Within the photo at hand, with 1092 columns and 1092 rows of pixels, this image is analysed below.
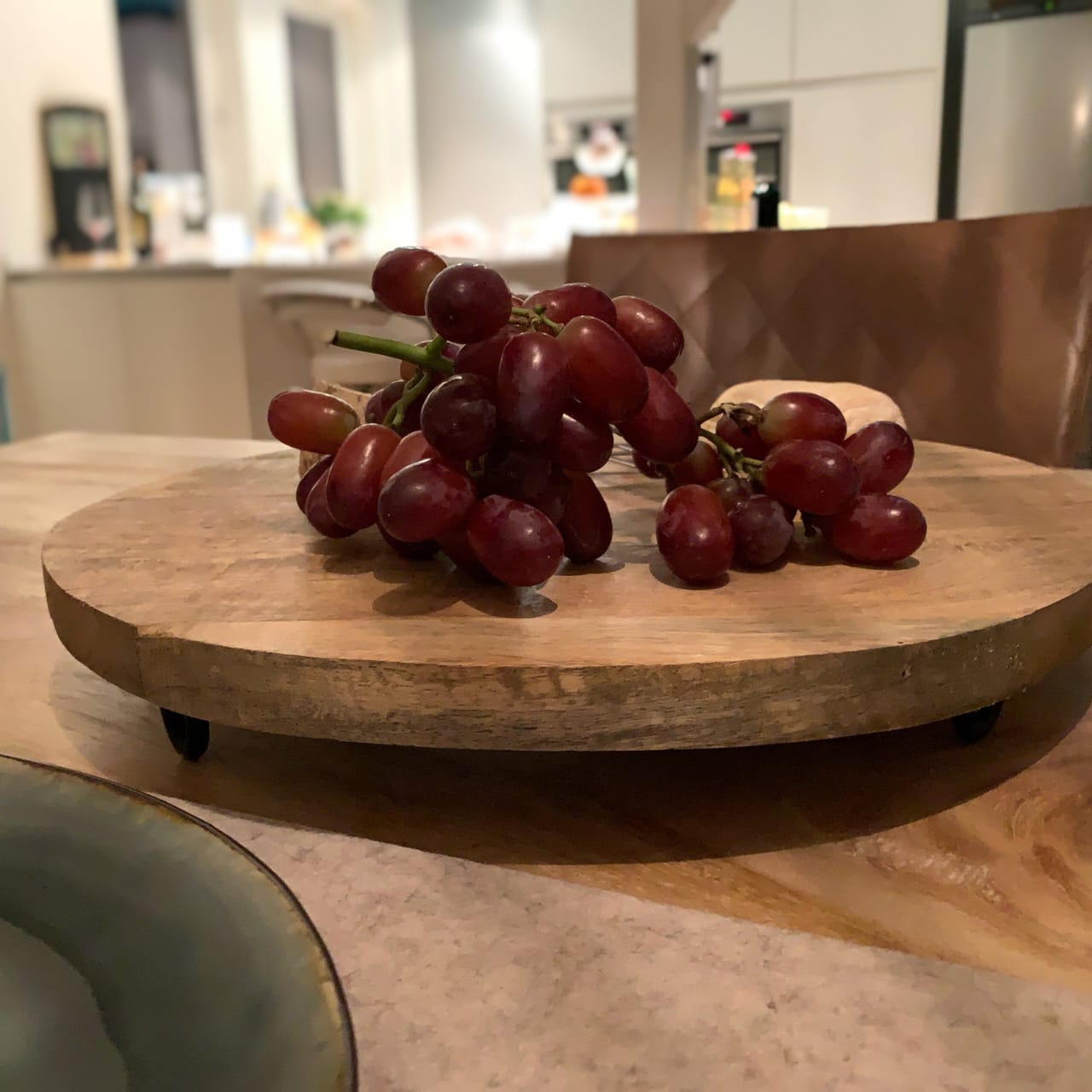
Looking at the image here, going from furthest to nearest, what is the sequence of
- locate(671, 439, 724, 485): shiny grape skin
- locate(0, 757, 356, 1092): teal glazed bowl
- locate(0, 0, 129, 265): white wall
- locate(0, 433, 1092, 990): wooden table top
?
locate(0, 0, 129, 265): white wall, locate(671, 439, 724, 485): shiny grape skin, locate(0, 433, 1092, 990): wooden table top, locate(0, 757, 356, 1092): teal glazed bowl

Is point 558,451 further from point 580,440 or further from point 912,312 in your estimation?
point 912,312

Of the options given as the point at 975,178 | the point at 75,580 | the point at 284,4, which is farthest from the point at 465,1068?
the point at 284,4

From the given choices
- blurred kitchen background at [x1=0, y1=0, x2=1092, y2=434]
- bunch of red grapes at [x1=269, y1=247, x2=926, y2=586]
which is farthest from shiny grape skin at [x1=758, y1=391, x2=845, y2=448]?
blurred kitchen background at [x1=0, y1=0, x2=1092, y2=434]

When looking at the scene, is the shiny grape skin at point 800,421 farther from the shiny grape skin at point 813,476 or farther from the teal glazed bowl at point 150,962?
the teal glazed bowl at point 150,962

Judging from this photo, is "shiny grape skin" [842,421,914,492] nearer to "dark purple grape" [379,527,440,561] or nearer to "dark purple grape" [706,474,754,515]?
"dark purple grape" [706,474,754,515]

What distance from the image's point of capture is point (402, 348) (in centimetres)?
53

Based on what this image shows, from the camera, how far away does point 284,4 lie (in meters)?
5.35

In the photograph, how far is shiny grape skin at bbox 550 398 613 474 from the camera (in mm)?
529

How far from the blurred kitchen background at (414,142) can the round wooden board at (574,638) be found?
48.4 inches

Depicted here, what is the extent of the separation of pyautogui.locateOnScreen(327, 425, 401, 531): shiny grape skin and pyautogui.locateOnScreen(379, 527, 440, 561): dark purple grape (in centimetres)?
2

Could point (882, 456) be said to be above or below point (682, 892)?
above

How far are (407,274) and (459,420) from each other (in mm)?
126

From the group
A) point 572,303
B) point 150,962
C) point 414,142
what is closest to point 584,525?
point 572,303

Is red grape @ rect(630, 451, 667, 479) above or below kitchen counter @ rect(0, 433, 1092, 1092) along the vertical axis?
above
